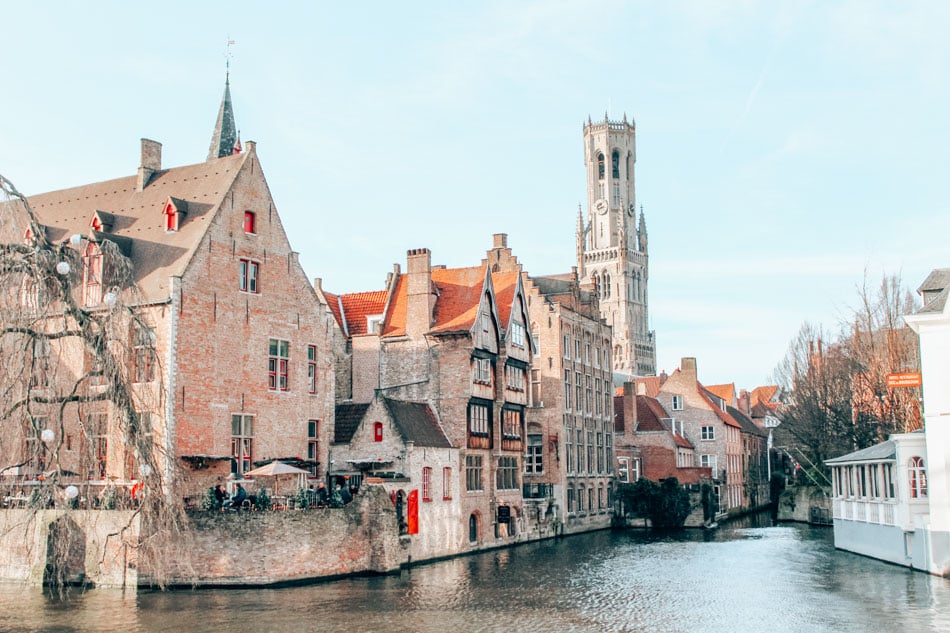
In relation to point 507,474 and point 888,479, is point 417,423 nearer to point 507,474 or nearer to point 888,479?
→ point 507,474

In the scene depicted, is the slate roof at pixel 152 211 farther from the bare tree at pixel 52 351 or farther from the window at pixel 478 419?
the window at pixel 478 419

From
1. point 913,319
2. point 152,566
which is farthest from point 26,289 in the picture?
A: point 913,319

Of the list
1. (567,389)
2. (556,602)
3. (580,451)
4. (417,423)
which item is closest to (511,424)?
(417,423)

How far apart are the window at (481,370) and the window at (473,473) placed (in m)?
3.31

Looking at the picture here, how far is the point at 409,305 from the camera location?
43.0 m

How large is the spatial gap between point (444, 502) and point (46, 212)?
65.7 ft

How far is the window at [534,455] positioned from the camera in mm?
52500

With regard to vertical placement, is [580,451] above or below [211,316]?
below

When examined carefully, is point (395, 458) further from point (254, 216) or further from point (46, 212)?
point (46, 212)

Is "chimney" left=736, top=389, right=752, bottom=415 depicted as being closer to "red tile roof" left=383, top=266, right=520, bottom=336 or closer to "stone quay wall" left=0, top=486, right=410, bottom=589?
"red tile roof" left=383, top=266, right=520, bottom=336

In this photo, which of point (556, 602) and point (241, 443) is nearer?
point (556, 602)

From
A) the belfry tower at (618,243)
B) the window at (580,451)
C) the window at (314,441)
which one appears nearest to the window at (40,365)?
the window at (314,441)

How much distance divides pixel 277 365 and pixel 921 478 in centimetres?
2301

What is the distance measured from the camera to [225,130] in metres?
54.3
